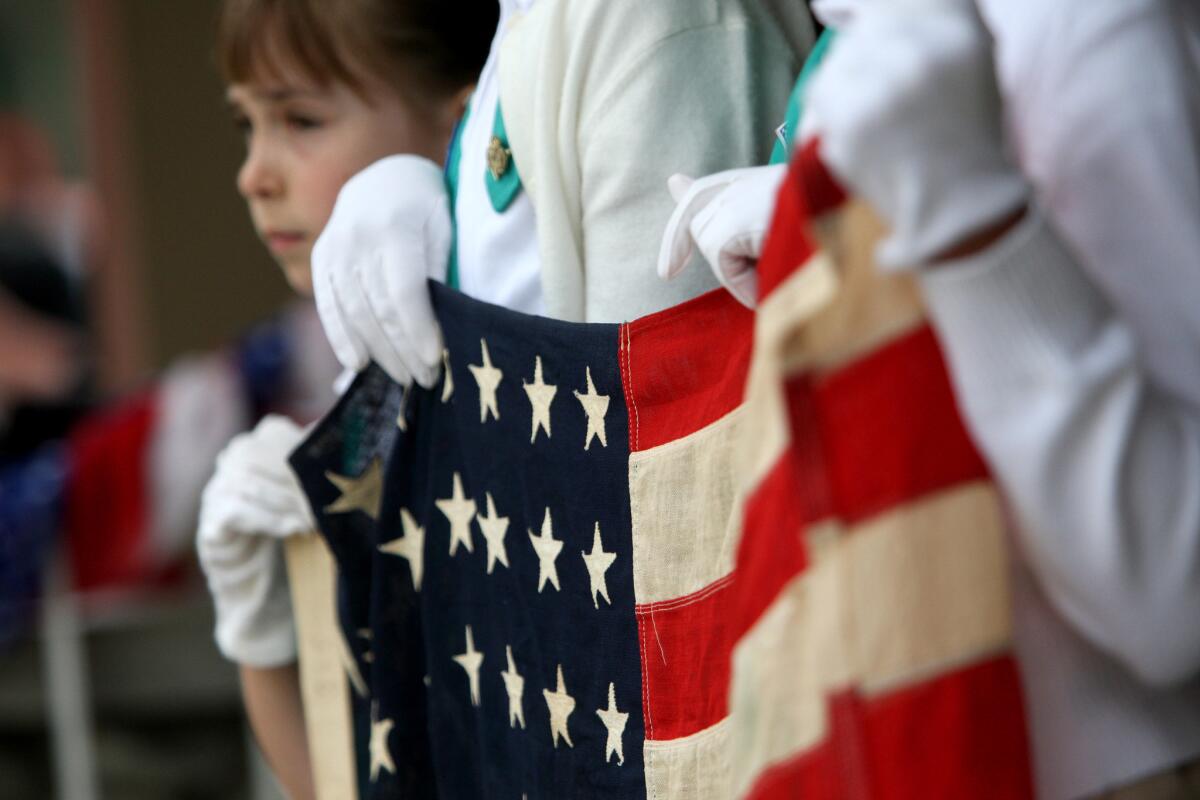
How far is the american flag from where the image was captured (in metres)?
0.75

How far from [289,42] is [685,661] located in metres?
0.84

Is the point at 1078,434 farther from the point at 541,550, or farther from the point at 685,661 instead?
the point at 541,550

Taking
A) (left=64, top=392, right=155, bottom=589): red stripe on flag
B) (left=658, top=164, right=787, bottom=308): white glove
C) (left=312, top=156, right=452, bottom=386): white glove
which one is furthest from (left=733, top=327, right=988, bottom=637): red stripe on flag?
(left=64, top=392, right=155, bottom=589): red stripe on flag

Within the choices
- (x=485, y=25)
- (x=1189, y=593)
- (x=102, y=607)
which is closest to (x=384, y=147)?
(x=485, y=25)

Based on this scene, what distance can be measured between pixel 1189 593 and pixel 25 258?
365cm

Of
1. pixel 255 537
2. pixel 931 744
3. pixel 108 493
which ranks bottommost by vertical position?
pixel 108 493

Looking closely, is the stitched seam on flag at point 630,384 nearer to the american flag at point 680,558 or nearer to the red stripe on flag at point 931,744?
the american flag at point 680,558

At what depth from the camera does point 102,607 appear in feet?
10.1

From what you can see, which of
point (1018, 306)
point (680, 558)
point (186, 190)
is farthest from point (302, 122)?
point (186, 190)

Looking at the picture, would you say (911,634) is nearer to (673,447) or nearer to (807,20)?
(673,447)

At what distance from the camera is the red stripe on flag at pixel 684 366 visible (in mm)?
1024

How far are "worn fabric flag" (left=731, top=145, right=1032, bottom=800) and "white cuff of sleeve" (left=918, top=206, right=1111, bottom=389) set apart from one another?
Result: 38mm

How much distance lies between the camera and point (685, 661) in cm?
107

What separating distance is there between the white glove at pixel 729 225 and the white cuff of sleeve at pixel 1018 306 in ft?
0.54
